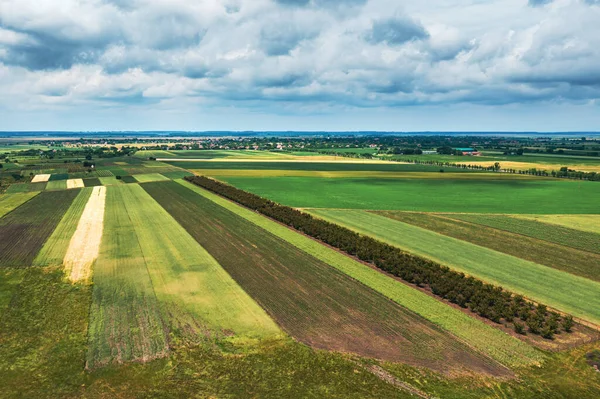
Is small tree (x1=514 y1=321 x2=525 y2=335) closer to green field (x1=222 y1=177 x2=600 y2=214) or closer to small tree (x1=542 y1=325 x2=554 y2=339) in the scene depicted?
small tree (x1=542 y1=325 x2=554 y2=339)

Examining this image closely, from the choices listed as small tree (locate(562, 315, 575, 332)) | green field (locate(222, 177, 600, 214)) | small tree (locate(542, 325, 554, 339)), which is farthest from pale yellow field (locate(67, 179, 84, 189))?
small tree (locate(562, 315, 575, 332))

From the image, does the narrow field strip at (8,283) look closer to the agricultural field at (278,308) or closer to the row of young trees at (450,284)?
the agricultural field at (278,308)

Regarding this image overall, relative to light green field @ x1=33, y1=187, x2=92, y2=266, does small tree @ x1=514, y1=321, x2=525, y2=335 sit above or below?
below

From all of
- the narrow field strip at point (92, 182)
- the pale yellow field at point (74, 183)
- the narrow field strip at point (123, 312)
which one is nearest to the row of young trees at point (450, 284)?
the narrow field strip at point (123, 312)

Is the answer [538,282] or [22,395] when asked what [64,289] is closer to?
[22,395]

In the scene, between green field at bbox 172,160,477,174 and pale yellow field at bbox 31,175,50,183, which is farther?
green field at bbox 172,160,477,174

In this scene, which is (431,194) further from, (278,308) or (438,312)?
(278,308)

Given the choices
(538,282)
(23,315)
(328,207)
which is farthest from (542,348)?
(328,207)
